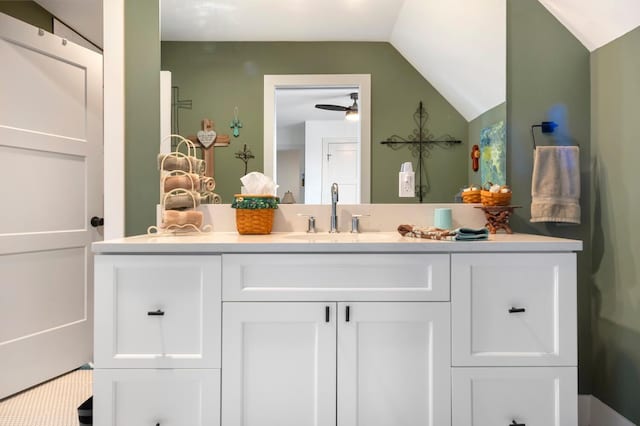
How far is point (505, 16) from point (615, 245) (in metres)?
1.16

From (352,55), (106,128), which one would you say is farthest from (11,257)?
(352,55)

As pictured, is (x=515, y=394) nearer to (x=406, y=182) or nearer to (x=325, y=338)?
(x=325, y=338)

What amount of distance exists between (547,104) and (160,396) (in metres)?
2.06

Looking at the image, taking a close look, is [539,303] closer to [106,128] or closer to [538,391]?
[538,391]

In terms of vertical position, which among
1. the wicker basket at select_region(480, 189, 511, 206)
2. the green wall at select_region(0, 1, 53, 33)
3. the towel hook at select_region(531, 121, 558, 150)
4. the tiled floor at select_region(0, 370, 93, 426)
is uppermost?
the green wall at select_region(0, 1, 53, 33)

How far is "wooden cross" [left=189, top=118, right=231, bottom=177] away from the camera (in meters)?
1.95

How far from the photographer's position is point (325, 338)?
138 cm

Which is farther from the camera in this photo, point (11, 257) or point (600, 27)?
point (11, 257)

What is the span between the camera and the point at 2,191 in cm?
216

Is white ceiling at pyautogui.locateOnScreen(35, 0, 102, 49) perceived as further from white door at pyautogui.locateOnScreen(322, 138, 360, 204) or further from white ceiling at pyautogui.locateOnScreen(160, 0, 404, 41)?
white door at pyautogui.locateOnScreen(322, 138, 360, 204)

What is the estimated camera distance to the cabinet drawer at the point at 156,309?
1373 mm

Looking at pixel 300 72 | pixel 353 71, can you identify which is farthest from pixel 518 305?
pixel 300 72

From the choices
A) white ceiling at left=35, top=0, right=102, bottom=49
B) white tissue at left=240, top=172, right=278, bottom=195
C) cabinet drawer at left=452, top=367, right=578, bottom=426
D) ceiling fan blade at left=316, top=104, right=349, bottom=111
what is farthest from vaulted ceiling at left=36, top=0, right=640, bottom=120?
cabinet drawer at left=452, top=367, right=578, bottom=426

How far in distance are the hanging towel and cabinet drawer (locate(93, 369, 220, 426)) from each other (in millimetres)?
1539
